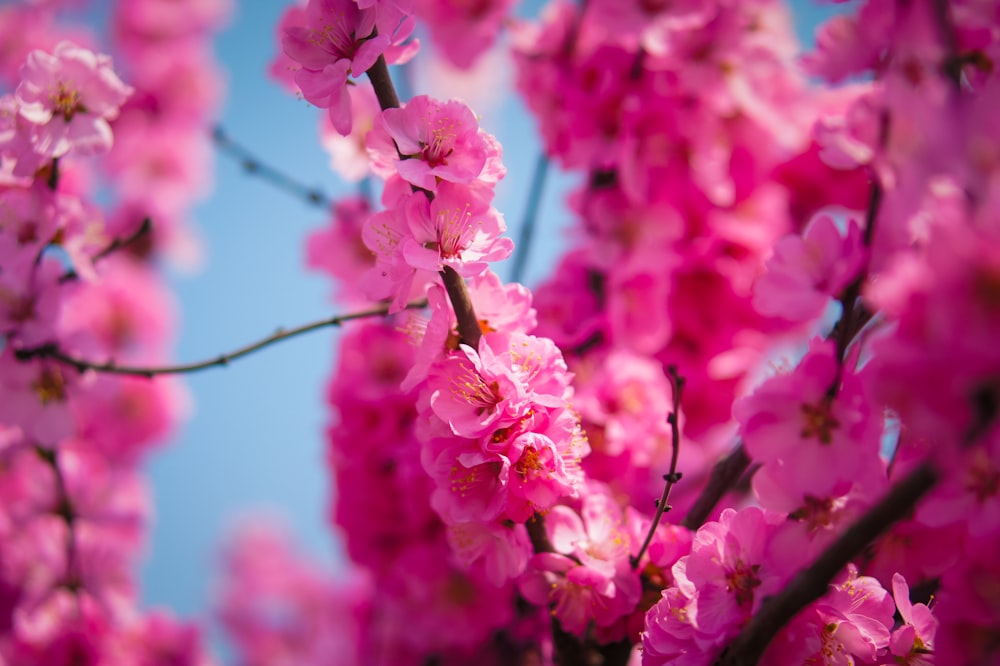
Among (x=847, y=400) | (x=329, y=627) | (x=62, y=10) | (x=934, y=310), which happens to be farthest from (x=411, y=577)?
(x=62, y=10)

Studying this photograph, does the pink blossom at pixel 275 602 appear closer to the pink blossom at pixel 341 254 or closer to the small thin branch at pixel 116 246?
the pink blossom at pixel 341 254

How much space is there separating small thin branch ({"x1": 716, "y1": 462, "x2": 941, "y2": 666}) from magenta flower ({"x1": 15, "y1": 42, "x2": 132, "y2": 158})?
78 cm

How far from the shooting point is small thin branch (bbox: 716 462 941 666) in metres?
0.42

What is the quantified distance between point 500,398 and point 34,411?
1.99ft

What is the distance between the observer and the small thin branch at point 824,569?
42 centimetres

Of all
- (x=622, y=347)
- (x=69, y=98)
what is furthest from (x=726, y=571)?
(x=69, y=98)

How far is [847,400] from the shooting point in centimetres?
52

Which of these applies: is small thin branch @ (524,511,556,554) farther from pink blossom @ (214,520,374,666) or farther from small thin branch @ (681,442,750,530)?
pink blossom @ (214,520,374,666)

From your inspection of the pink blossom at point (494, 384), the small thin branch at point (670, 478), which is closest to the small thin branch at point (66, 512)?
the pink blossom at point (494, 384)

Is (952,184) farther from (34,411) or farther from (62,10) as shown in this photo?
(62,10)

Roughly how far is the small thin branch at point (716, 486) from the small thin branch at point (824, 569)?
0.16 metres

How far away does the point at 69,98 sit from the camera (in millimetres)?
748

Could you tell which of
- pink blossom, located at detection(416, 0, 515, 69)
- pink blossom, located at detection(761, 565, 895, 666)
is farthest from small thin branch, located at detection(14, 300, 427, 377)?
pink blossom, located at detection(416, 0, 515, 69)

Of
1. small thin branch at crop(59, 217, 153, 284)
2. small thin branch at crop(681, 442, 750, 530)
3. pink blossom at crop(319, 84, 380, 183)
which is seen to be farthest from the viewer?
pink blossom at crop(319, 84, 380, 183)
